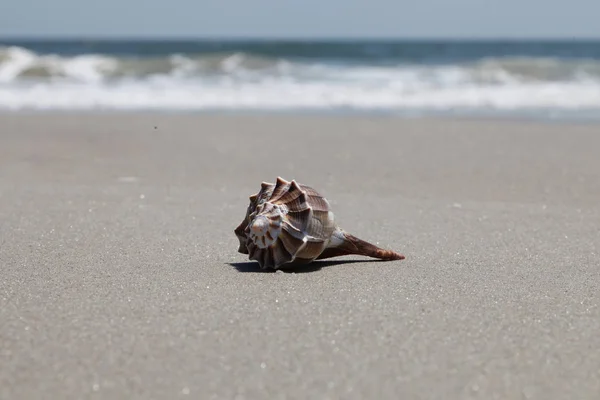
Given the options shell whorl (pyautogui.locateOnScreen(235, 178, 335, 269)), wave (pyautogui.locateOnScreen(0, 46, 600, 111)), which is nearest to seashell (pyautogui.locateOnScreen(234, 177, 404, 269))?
shell whorl (pyautogui.locateOnScreen(235, 178, 335, 269))

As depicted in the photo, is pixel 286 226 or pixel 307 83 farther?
pixel 307 83

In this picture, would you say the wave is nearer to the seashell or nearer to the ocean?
the ocean

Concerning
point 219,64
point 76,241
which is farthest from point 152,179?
point 219,64

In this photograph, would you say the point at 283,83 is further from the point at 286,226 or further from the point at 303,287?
the point at 303,287

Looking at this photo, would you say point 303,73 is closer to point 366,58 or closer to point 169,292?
point 366,58

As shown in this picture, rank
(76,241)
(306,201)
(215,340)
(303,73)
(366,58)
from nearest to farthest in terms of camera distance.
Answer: (215,340) → (306,201) → (76,241) → (303,73) → (366,58)

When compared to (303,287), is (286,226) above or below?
above

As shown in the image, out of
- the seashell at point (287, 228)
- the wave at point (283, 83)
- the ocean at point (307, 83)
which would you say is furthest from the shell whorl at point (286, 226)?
the wave at point (283, 83)

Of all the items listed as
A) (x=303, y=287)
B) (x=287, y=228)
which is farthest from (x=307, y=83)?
(x=303, y=287)
